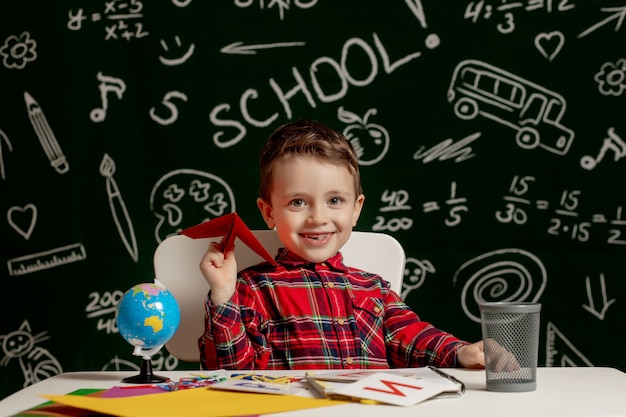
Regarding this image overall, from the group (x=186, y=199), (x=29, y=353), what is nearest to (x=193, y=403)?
(x=186, y=199)

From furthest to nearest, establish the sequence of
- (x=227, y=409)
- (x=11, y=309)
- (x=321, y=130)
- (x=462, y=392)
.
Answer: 1. (x=11, y=309)
2. (x=321, y=130)
3. (x=462, y=392)
4. (x=227, y=409)

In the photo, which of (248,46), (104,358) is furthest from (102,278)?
(248,46)

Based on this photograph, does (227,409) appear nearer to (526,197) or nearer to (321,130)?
(321,130)

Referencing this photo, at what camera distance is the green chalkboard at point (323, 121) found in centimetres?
237

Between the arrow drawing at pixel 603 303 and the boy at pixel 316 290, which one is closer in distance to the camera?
the boy at pixel 316 290

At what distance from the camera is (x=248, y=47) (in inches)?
93.7

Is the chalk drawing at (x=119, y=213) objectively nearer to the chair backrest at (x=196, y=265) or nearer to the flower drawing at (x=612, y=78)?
the chair backrest at (x=196, y=265)

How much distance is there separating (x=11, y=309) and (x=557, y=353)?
173cm

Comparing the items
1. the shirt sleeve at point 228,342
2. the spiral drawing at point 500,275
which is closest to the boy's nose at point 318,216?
the shirt sleeve at point 228,342

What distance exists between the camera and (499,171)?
2377 mm

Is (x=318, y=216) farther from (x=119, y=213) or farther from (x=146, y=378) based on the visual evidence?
(x=119, y=213)

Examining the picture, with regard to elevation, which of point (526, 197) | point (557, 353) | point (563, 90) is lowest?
point (557, 353)

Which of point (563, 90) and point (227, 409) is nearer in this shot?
point (227, 409)

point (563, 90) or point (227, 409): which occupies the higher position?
point (563, 90)
